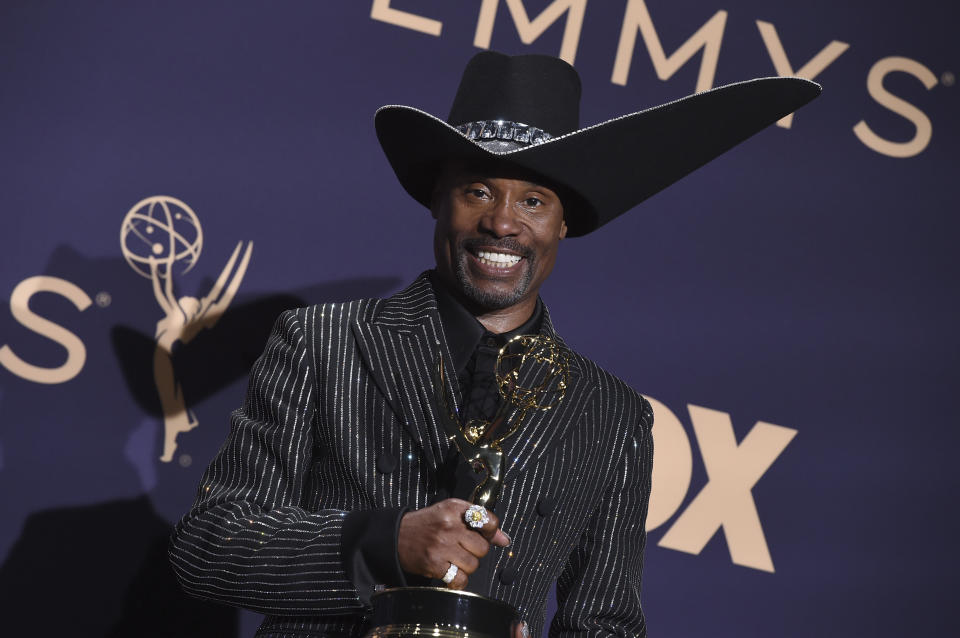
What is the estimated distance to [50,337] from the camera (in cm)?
247

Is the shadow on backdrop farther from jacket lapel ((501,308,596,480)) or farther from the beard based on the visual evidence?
jacket lapel ((501,308,596,480))

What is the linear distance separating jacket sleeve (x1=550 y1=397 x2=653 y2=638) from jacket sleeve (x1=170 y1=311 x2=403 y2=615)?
0.55 meters

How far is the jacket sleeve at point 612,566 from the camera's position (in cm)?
206

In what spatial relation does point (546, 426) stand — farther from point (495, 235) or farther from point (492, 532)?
point (492, 532)

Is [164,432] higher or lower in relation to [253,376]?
lower

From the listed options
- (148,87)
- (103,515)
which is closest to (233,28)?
(148,87)

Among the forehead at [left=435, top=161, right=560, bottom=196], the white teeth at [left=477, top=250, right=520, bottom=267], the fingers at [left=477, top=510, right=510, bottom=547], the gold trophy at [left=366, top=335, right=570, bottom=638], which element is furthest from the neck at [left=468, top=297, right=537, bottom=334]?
the fingers at [left=477, top=510, right=510, bottom=547]

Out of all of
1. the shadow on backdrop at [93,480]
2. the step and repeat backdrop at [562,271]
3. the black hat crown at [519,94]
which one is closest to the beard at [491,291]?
the black hat crown at [519,94]

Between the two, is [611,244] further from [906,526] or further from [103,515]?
[103,515]

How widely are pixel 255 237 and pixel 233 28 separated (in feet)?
1.70

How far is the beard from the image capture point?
2.03 metres

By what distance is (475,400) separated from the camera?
1.92m

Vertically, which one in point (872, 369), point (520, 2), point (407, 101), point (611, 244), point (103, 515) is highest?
point (520, 2)

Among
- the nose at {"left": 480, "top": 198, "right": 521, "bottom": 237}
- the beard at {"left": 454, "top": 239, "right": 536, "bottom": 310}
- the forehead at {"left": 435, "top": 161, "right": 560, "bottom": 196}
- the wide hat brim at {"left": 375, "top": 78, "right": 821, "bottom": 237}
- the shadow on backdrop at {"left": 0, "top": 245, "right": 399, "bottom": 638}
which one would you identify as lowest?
the shadow on backdrop at {"left": 0, "top": 245, "right": 399, "bottom": 638}
